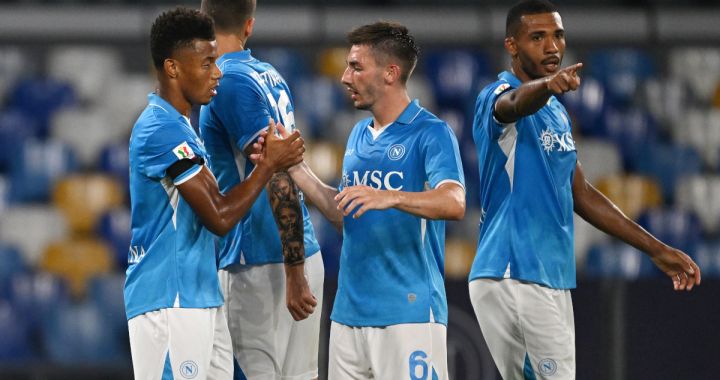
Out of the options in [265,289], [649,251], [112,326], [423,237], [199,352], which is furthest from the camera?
[112,326]

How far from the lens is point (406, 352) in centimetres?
423

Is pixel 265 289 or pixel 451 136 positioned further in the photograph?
pixel 265 289

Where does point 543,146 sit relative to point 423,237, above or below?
above

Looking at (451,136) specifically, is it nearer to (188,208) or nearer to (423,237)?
(423,237)

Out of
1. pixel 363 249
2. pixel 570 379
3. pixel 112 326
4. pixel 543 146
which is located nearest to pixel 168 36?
pixel 363 249

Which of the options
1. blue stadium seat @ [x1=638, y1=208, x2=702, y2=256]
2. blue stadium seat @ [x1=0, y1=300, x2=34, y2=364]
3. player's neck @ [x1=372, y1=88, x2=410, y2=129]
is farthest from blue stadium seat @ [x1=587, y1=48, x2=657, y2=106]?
player's neck @ [x1=372, y1=88, x2=410, y2=129]

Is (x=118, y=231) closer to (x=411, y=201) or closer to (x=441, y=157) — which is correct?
(x=441, y=157)

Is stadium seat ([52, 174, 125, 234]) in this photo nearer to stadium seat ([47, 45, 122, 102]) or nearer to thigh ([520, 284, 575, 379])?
stadium seat ([47, 45, 122, 102])

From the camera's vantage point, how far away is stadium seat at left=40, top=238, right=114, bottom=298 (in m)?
8.86

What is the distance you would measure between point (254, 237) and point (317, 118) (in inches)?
210

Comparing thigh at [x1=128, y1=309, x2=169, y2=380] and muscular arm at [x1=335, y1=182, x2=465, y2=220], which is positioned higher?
muscular arm at [x1=335, y1=182, x2=465, y2=220]

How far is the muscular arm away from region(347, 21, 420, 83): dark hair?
0.62 m

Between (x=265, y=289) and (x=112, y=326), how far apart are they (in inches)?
151

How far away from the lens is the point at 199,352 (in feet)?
13.4
